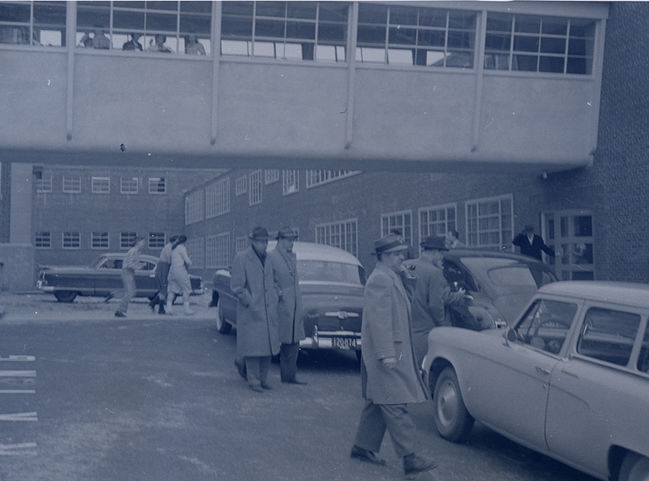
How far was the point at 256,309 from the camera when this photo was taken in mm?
9266

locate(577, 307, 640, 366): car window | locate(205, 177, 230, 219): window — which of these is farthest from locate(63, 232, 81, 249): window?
locate(577, 307, 640, 366): car window

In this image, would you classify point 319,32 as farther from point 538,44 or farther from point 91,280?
point 91,280

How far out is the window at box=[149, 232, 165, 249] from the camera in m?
55.0

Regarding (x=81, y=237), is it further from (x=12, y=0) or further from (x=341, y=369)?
(x=341, y=369)

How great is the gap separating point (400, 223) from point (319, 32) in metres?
9.61

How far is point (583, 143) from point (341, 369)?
26.6ft

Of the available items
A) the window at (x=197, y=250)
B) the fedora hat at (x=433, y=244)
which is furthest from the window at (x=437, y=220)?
the window at (x=197, y=250)

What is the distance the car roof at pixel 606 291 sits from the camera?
5.25 m

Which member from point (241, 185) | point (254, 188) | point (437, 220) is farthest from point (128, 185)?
point (437, 220)

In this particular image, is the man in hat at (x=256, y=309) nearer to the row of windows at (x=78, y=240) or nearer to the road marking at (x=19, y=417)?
the road marking at (x=19, y=417)

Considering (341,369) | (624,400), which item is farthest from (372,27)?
(624,400)

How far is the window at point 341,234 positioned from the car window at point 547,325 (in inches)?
860

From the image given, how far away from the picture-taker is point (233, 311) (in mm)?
13500

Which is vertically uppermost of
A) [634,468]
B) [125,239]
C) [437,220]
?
[437,220]
